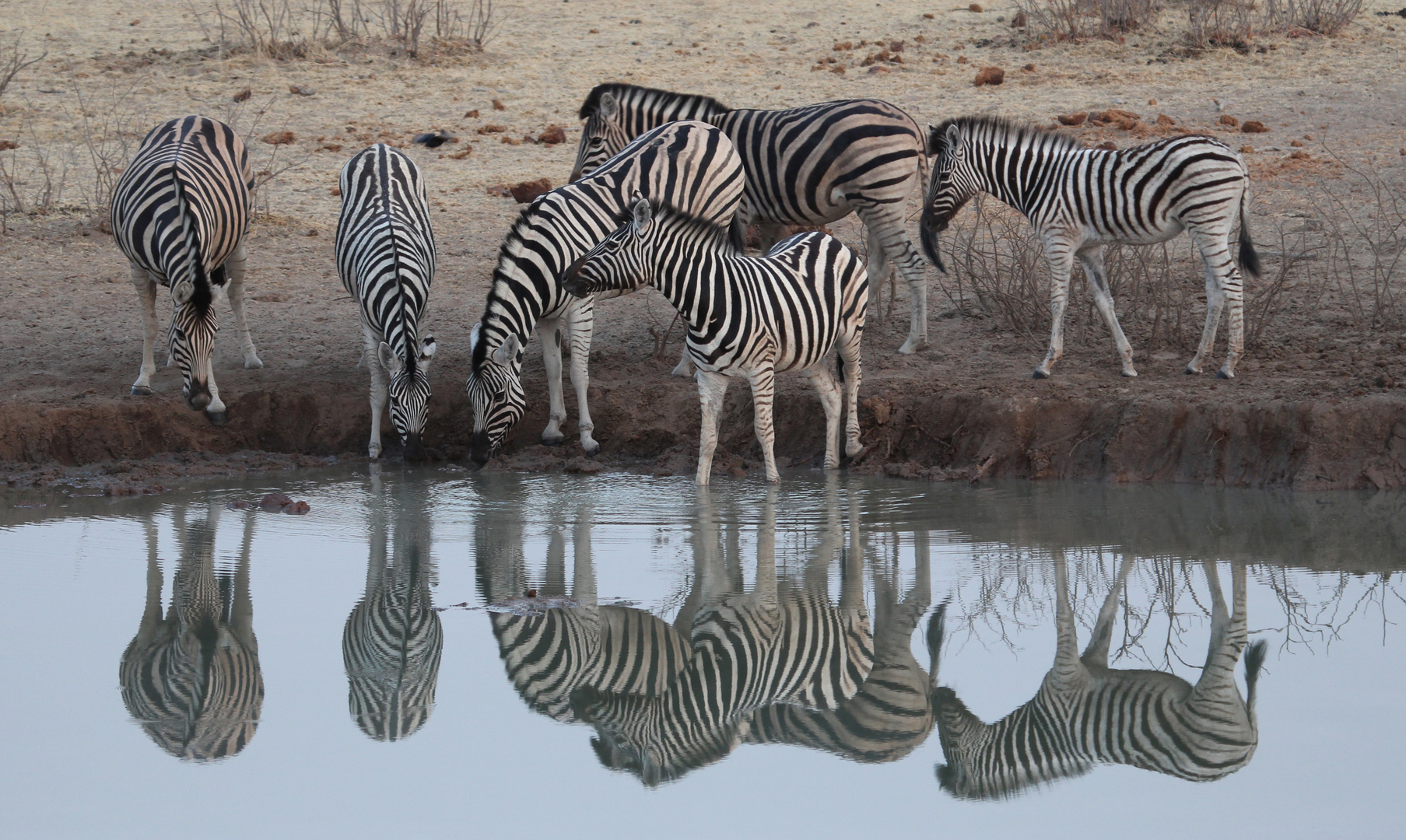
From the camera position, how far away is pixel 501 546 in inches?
262

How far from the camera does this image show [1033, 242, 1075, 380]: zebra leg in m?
8.73

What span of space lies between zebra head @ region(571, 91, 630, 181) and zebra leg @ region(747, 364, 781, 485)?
122 inches

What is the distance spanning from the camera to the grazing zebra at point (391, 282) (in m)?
8.46

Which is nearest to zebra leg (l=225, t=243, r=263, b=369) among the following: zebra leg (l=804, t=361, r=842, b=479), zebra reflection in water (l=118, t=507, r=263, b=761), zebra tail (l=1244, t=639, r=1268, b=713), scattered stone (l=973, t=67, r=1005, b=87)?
zebra reflection in water (l=118, t=507, r=263, b=761)

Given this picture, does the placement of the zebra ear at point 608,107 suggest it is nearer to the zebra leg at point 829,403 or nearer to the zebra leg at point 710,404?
the zebra leg at point 829,403

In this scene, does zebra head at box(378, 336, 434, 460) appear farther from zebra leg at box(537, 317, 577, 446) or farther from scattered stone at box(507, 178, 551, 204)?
scattered stone at box(507, 178, 551, 204)

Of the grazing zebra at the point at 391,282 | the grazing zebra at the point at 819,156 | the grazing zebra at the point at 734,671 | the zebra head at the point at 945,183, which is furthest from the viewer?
the grazing zebra at the point at 819,156

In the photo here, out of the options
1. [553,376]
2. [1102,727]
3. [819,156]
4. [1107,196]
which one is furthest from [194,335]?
[1102,727]

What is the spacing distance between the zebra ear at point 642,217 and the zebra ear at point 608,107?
2.94 m

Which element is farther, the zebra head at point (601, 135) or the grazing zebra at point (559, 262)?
the zebra head at point (601, 135)

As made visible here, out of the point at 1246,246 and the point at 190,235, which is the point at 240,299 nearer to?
the point at 190,235

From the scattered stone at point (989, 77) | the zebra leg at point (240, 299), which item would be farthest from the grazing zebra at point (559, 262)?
the scattered stone at point (989, 77)

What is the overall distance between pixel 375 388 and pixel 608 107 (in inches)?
112

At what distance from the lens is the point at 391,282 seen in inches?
336
